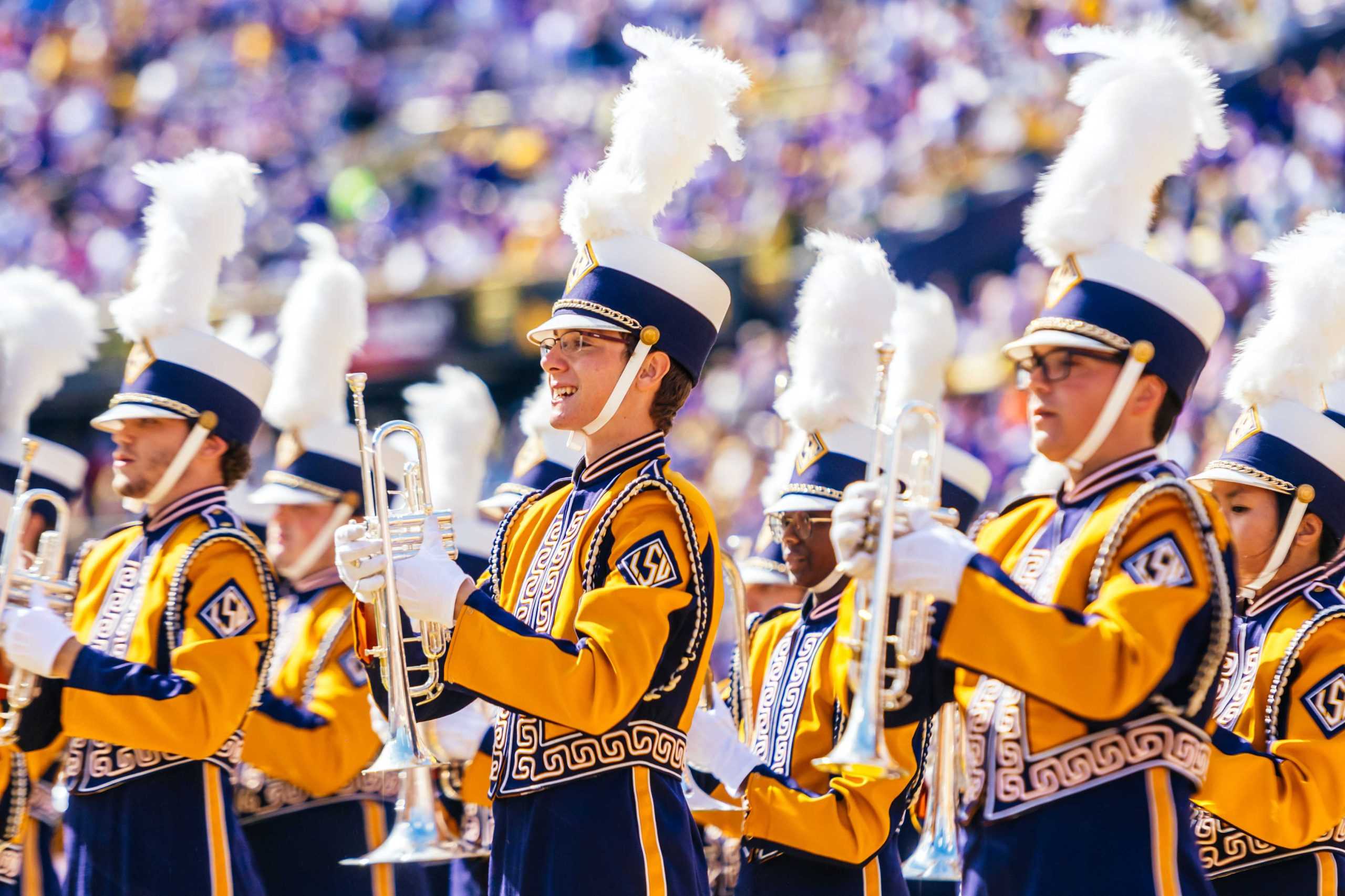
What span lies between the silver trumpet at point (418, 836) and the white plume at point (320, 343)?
74.5 inches

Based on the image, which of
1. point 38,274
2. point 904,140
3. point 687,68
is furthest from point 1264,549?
Answer: point 904,140

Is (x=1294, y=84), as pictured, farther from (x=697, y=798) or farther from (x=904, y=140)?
(x=697, y=798)

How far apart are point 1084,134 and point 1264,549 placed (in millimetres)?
1648

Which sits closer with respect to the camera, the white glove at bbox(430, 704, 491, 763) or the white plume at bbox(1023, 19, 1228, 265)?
the white plume at bbox(1023, 19, 1228, 265)

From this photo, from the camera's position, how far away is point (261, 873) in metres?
7.21

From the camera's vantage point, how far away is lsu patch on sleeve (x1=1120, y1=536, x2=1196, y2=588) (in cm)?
411

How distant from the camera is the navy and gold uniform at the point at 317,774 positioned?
707 cm

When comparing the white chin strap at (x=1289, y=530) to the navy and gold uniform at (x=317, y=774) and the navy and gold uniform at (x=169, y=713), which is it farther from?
the navy and gold uniform at (x=317, y=774)

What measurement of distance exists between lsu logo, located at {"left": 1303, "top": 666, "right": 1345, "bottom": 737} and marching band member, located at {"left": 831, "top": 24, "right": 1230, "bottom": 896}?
1177mm

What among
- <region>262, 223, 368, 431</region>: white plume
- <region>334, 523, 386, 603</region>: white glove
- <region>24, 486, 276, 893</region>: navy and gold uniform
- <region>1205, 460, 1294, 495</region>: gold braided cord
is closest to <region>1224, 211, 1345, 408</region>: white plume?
<region>1205, 460, 1294, 495</region>: gold braided cord

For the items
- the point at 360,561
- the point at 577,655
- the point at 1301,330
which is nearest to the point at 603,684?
the point at 577,655

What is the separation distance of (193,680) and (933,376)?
313 cm

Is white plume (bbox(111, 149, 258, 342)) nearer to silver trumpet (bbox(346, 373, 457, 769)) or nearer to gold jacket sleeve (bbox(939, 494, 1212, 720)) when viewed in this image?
silver trumpet (bbox(346, 373, 457, 769))

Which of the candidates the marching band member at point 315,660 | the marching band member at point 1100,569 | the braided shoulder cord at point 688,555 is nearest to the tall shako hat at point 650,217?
the braided shoulder cord at point 688,555
